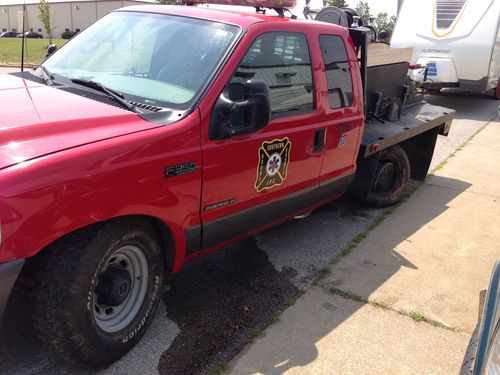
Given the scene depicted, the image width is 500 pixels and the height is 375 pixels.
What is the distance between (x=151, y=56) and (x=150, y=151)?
38.0 inches

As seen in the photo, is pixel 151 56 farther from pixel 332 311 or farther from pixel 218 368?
pixel 332 311

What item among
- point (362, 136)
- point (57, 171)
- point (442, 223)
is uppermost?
point (57, 171)

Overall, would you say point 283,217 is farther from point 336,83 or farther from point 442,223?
point 442,223

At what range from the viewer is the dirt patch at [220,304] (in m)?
2.94

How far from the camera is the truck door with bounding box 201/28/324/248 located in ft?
10.1

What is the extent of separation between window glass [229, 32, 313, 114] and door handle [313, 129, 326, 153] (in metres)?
0.21

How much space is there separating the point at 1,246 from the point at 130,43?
1.88m

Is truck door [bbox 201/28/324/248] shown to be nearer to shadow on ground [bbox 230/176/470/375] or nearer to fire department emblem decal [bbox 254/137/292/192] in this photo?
fire department emblem decal [bbox 254/137/292/192]

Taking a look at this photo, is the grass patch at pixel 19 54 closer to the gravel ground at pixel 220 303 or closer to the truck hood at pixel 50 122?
the gravel ground at pixel 220 303

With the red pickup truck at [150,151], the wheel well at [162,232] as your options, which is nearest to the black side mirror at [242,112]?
the red pickup truck at [150,151]

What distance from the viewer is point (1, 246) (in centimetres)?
209

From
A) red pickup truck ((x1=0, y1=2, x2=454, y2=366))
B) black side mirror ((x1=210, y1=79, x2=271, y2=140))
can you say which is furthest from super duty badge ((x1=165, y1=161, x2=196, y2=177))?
black side mirror ((x1=210, y1=79, x2=271, y2=140))

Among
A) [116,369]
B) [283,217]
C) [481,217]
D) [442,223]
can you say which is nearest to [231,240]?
[283,217]

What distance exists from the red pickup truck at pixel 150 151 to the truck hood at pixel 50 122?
0.01m
